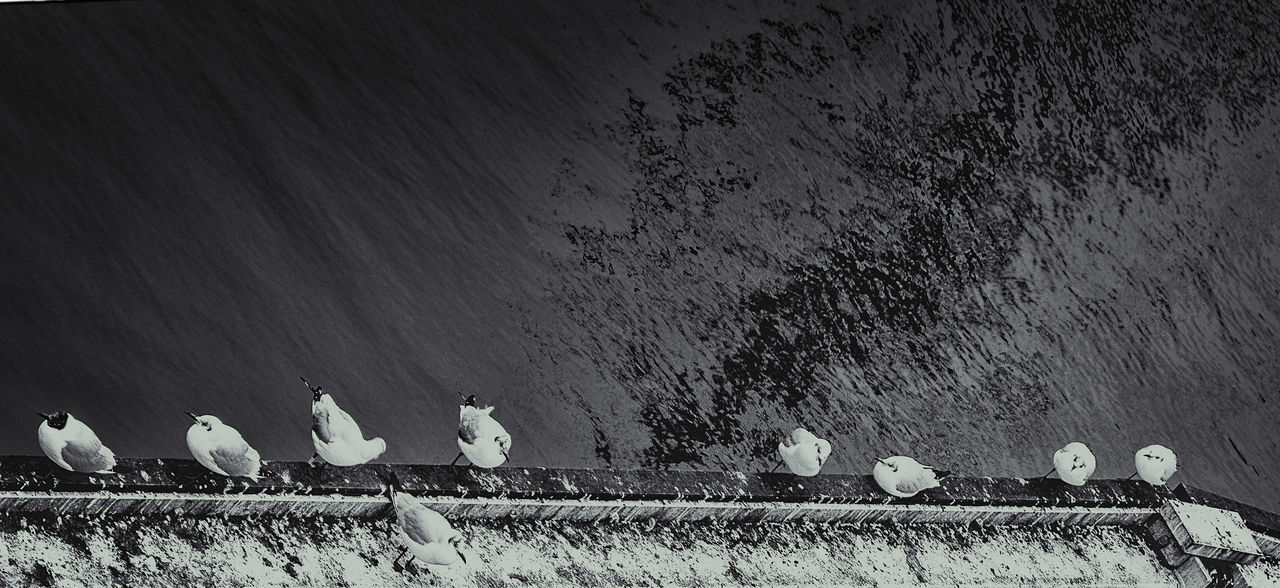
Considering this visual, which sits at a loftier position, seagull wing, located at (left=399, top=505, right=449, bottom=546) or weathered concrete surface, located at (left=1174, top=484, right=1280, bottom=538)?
seagull wing, located at (left=399, top=505, right=449, bottom=546)

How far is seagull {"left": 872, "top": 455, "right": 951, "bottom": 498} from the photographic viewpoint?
4.84 meters

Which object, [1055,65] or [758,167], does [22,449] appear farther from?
[1055,65]

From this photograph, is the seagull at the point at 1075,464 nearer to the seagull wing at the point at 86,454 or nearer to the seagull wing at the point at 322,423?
the seagull wing at the point at 322,423

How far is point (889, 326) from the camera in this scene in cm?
784

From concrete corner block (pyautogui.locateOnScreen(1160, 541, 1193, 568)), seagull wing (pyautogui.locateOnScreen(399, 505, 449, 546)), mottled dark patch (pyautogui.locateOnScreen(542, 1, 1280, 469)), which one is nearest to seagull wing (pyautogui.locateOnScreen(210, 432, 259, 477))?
seagull wing (pyautogui.locateOnScreen(399, 505, 449, 546))

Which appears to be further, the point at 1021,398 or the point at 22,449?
the point at 1021,398

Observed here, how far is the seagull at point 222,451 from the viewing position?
13.3ft

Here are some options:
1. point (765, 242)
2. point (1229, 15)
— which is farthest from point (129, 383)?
point (1229, 15)

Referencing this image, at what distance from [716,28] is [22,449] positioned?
4979 millimetres

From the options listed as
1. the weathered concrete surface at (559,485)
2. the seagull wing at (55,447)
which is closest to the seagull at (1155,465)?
the weathered concrete surface at (559,485)

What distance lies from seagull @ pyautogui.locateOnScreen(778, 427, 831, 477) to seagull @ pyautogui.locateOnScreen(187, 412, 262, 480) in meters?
2.02

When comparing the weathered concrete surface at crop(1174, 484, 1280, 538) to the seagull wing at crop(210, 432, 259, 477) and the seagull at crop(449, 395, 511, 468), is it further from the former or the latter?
the seagull wing at crop(210, 432, 259, 477)

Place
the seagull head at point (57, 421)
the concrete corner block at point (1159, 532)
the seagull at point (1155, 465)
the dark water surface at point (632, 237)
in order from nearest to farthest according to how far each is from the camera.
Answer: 1. the seagull head at point (57, 421)
2. the concrete corner block at point (1159, 532)
3. the seagull at point (1155, 465)
4. the dark water surface at point (632, 237)

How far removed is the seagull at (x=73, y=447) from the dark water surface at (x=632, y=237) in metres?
2.46
